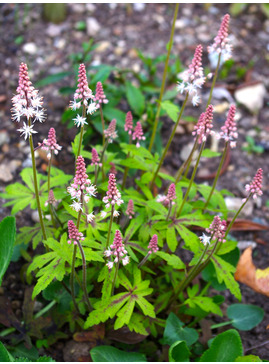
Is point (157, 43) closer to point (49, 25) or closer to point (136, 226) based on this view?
point (49, 25)

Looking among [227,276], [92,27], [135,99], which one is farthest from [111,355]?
[92,27]

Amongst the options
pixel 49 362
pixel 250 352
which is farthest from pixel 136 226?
pixel 250 352

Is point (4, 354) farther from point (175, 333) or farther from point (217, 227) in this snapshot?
point (217, 227)

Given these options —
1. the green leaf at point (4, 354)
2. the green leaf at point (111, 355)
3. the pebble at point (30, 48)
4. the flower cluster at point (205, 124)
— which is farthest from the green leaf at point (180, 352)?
the pebble at point (30, 48)

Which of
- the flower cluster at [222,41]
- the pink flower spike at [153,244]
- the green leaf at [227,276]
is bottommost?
the green leaf at [227,276]

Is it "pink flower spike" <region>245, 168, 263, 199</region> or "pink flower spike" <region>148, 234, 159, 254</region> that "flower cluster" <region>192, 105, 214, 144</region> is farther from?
"pink flower spike" <region>148, 234, 159, 254</region>

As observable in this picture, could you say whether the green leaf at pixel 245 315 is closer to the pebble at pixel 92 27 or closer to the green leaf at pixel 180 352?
the green leaf at pixel 180 352
